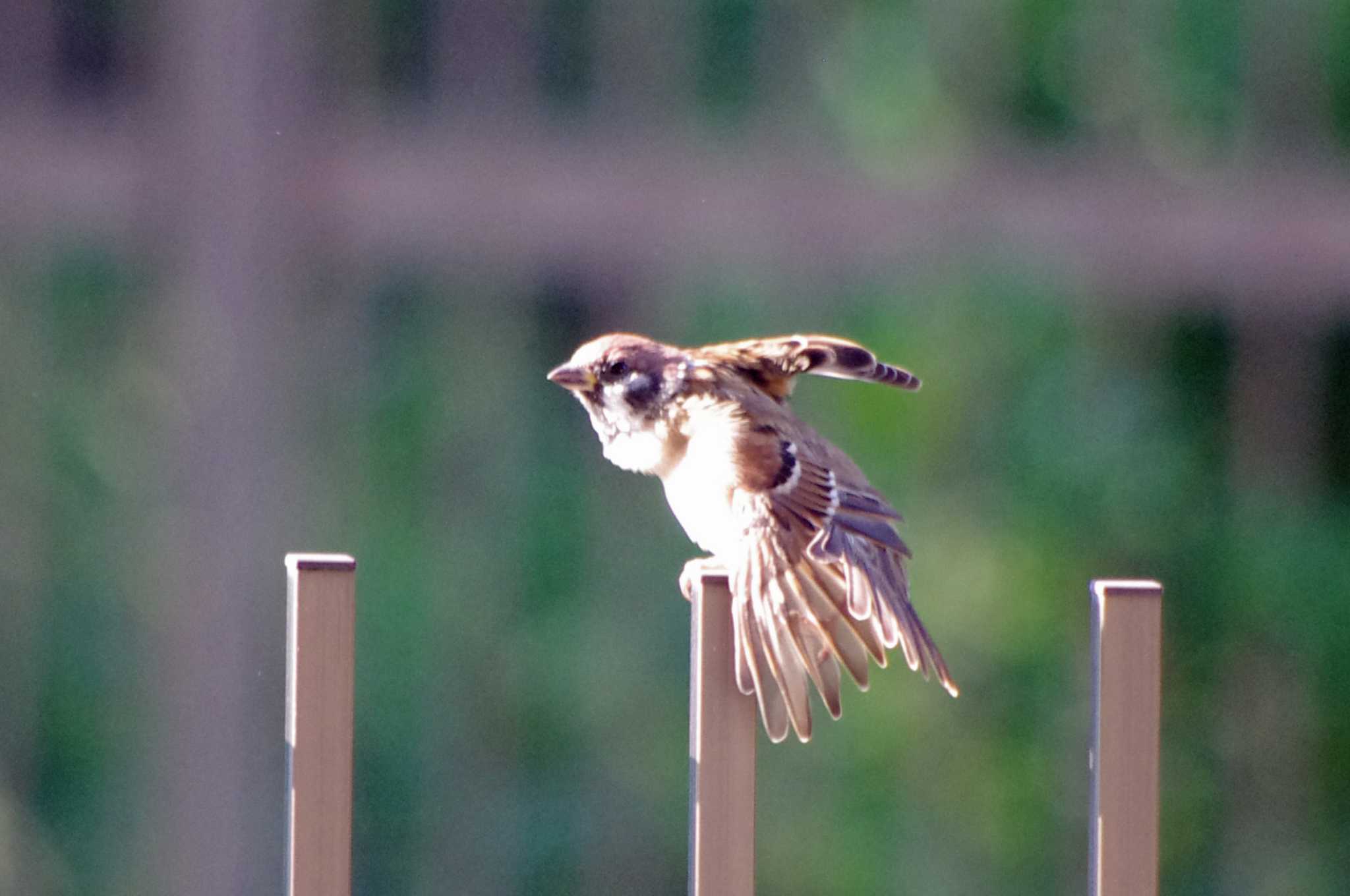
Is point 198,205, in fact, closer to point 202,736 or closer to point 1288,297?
point 202,736

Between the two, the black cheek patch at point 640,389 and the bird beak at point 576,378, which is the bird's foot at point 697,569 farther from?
the bird beak at point 576,378

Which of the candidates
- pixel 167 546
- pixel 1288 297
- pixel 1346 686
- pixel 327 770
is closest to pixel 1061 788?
pixel 1346 686

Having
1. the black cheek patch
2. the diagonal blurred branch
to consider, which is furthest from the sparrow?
the diagonal blurred branch

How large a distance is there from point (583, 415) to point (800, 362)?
1.06 metres

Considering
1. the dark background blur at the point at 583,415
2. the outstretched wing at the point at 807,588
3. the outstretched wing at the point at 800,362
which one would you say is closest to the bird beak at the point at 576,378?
the outstretched wing at the point at 800,362

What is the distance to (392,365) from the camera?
416cm

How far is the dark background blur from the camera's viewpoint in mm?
4047

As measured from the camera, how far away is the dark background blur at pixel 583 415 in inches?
159

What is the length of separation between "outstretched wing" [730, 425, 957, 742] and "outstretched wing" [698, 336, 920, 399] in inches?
10.0

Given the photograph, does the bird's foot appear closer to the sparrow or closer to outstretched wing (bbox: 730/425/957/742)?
the sparrow

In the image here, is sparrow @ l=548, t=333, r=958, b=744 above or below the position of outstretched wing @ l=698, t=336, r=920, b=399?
below

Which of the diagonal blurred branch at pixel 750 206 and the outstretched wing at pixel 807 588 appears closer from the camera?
the outstretched wing at pixel 807 588

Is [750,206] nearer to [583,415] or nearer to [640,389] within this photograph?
[583,415]

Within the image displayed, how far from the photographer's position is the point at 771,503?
2674mm
